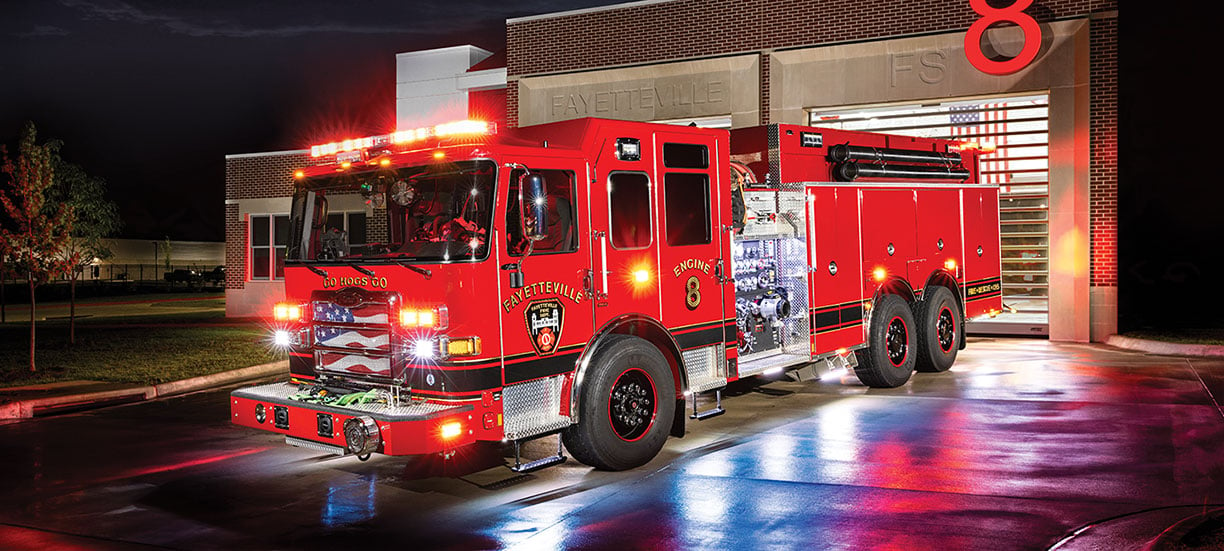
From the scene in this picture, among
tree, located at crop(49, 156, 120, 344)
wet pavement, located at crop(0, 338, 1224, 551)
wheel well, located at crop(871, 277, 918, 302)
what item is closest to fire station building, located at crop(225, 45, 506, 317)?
tree, located at crop(49, 156, 120, 344)

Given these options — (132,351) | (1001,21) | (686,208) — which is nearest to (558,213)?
(686,208)

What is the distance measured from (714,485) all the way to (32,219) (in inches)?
539

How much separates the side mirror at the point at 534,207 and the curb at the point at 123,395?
8.39 m

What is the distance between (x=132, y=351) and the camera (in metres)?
18.8

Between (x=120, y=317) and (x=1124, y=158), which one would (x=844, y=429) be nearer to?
(x=1124, y=158)

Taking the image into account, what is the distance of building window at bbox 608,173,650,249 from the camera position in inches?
323

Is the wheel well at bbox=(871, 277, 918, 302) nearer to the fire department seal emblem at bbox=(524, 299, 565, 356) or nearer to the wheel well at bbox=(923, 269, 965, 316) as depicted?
the wheel well at bbox=(923, 269, 965, 316)

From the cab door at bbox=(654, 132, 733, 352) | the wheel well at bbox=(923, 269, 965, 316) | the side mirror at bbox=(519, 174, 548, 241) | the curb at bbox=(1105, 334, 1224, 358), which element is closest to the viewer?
the side mirror at bbox=(519, 174, 548, 241)

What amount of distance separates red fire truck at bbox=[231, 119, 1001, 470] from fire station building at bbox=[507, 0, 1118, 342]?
951 centimetres

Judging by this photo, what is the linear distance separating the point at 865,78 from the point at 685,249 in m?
12.1

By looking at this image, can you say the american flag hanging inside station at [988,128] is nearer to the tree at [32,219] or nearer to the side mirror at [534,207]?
the side mirror at [534,207]

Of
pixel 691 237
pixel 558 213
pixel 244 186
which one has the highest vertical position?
pixel 244 186

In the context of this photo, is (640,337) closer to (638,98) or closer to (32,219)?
(32,219)

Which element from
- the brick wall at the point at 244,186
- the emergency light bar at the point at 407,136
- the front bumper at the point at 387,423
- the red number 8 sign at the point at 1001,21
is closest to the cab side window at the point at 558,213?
the emergency light bar at the point at 407,136
